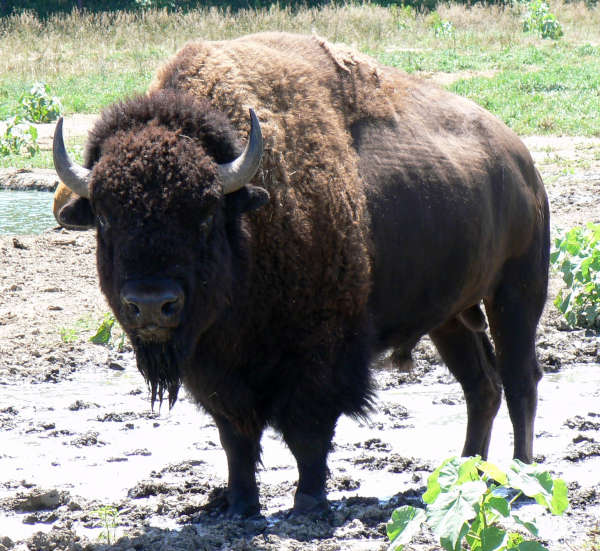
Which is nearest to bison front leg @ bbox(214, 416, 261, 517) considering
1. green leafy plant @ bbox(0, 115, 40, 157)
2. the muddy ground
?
the muddy ground

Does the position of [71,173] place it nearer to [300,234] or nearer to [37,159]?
[300,234]

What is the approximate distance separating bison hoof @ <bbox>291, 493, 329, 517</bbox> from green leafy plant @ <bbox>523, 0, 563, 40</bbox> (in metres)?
24.6

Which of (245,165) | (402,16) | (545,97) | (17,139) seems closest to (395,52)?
(545,97)

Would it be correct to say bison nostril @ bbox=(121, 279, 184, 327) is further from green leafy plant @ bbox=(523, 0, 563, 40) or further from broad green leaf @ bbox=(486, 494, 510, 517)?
green leafy plant @ bbox=(523, 0, 563, 40)

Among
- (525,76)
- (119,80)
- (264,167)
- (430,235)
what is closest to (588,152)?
(525,76)

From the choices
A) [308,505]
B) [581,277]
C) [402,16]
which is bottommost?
[402,16]

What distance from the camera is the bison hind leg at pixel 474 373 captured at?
570cm

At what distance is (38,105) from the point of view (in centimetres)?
1822

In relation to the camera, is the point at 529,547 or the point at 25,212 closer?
the point at 529,547

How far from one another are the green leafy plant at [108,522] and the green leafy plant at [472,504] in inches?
63.2

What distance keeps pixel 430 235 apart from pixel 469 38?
74.7 ft

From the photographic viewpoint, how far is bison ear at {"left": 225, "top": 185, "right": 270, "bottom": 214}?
4.34m

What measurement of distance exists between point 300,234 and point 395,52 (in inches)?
841

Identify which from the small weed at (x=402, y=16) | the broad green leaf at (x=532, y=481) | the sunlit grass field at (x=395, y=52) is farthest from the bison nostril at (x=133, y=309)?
the small weed at (x=402, y=16)
